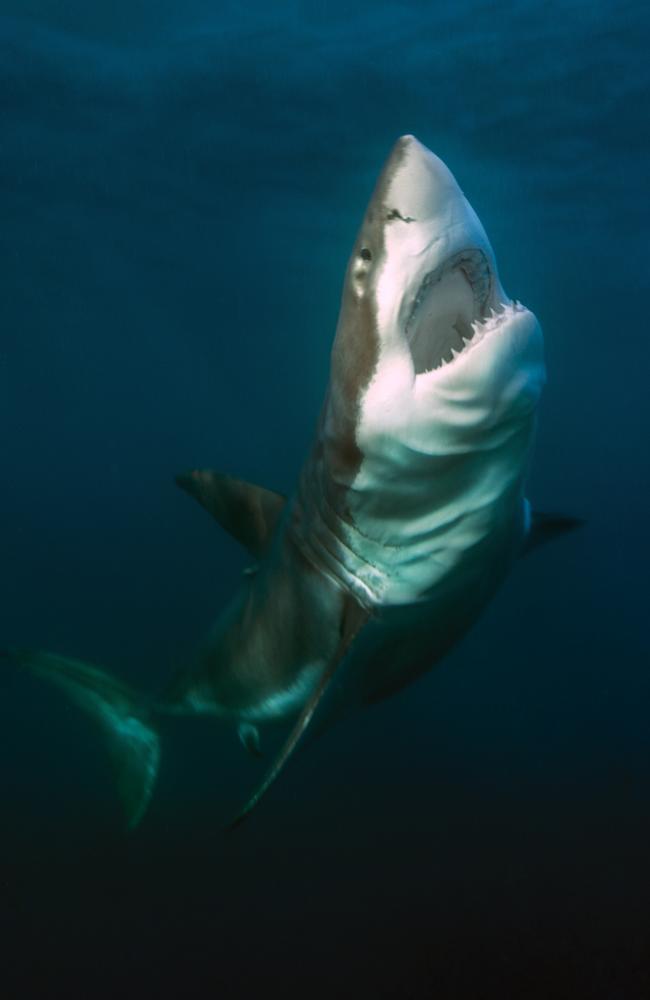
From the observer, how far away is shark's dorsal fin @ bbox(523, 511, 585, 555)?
5.17 metres

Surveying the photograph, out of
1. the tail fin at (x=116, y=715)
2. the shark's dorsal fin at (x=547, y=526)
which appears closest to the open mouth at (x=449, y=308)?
the shark's dorsal fin at (x=547, y=526)

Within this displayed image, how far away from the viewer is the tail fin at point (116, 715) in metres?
5.92

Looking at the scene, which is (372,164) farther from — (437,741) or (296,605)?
(296,605)

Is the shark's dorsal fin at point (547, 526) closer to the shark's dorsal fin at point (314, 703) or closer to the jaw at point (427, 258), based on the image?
the shark's dorsal fin at point (314, 703)

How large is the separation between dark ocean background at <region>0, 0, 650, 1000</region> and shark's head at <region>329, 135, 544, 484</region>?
372 cm

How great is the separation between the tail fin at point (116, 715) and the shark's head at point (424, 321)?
412 cm

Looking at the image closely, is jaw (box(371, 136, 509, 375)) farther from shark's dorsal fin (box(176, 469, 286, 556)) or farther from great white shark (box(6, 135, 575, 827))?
shark's dorsal fin (box(176, 469, 286, 556))

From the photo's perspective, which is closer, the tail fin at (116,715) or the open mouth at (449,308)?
the open mouth at (449,308)

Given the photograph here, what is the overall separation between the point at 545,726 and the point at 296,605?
45.6 feet

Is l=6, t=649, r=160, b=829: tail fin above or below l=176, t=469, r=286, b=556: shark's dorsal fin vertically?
below

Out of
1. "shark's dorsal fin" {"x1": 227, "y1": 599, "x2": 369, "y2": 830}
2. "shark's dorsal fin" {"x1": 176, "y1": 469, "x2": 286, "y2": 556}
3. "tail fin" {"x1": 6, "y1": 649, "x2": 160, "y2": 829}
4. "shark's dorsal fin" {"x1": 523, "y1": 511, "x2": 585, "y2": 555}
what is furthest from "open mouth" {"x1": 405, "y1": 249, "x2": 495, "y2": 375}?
"tail fin" {"x1": 6, "y1": 649, "x2": 160, "y2": 829}

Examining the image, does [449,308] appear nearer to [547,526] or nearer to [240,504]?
[240,504]

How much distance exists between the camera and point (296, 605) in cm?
407

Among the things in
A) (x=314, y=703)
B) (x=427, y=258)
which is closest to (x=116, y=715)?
(x=314, y=703)
